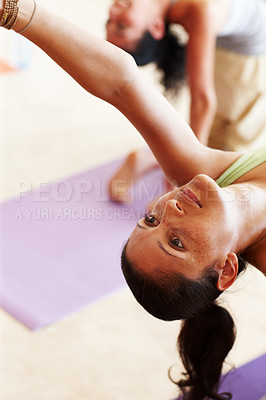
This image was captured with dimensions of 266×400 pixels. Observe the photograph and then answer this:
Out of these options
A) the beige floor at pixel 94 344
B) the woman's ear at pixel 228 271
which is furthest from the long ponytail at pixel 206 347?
the woman's ear at pixel 228 271

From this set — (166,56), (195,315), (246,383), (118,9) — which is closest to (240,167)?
(195,315)

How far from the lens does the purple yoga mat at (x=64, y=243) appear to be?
2.78 m

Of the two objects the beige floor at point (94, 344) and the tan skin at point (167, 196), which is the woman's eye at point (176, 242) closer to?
the tan skin at point (167, 196)

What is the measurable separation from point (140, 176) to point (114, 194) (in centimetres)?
19

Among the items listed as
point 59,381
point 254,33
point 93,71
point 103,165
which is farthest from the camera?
point 103,165

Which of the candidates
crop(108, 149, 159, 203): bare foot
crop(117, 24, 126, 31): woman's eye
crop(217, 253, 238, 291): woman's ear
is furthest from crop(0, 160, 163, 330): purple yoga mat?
crop(217, 253, 238, 291): woman's ear

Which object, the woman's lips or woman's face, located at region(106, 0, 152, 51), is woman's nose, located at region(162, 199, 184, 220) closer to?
the woman's lips

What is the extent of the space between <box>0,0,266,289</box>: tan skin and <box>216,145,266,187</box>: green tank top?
0.20 feet

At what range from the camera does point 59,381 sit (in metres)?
2.46

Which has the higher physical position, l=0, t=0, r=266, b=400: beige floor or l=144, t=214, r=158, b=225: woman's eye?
l=144, t=214, r=158, b=225: woman's eye

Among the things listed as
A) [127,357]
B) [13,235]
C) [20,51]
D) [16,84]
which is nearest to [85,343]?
[127,357]

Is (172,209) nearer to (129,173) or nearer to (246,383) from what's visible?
(246,383)

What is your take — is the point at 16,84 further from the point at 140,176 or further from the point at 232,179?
the point at 232,179

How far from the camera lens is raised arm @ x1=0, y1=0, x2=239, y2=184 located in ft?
5.22
